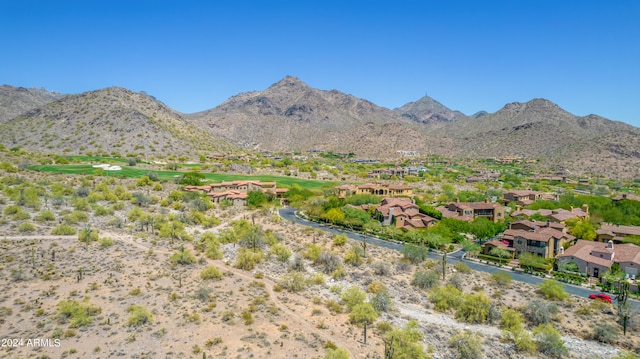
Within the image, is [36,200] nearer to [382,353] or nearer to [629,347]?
[382,353]

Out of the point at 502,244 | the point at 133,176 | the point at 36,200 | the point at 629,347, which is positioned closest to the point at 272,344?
the point at 629,347

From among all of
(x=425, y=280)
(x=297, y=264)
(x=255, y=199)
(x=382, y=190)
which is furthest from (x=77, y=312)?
(x=382, y=190)

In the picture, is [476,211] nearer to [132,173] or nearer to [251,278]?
[251,278]

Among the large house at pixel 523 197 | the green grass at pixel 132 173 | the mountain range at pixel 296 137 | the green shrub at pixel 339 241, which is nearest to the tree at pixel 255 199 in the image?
the green grass at pixel 132 173

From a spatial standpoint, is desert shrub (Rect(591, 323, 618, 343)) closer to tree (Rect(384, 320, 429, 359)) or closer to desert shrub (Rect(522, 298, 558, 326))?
desert shrub (Rect(522, 298, 558, 326))

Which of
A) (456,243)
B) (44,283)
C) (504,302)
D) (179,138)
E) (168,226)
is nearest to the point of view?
(44,283)

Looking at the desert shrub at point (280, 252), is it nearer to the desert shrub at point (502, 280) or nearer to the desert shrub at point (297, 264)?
the desert shrub at point (297, 264)

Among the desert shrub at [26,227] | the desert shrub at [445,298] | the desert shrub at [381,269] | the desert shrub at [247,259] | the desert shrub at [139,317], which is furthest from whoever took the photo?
the desert shrub at [26,227]
